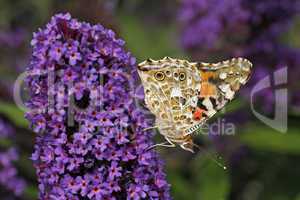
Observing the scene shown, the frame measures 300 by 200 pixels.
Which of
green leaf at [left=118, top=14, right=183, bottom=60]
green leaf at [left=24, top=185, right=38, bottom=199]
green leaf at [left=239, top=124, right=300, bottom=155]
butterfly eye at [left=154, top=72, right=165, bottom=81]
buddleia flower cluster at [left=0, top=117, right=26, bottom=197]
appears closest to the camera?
butterfly eye at [left=154, top=72, right=165, bottom=81]

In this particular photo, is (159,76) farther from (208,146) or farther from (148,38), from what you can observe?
(148,38)

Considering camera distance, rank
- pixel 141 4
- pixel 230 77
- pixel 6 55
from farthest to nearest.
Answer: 1. pixel 141 4
2. pixel 6 55
3. pixel 230 77

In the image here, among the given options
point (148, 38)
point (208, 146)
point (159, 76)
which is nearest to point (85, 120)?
point (159, 76)

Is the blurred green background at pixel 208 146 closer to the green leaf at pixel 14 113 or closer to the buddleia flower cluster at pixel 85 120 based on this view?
the green leaf at pixel 14 113

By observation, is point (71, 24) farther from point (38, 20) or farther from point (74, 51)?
point (38, 20)

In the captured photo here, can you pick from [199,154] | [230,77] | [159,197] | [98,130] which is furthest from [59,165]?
[199,154]

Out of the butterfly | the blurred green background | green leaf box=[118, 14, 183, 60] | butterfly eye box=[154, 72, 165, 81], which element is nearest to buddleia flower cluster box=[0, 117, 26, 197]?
the blurred green background

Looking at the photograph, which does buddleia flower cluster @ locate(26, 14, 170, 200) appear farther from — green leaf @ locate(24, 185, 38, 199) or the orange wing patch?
green leaf @ locate(24, 185, 38, 199)
